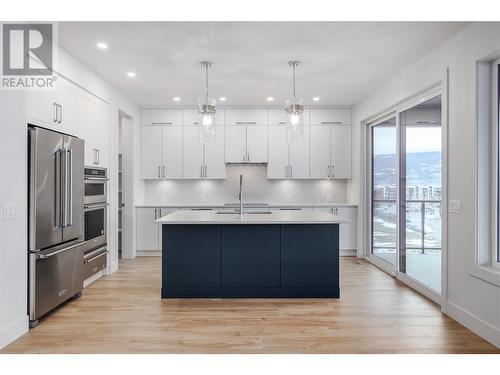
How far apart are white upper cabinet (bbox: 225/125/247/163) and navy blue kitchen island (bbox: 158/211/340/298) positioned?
9.23 ft

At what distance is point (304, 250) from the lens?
4.06m

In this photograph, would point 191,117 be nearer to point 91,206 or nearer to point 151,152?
point 151,152

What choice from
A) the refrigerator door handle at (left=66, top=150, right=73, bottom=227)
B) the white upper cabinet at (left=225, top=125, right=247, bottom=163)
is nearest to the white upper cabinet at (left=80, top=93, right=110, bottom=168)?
the refrigerator door handle at (left=66, top=150, right=73, bottom=227)

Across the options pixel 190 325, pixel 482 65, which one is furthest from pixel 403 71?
pixel 190 325

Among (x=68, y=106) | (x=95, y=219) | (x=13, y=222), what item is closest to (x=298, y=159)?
(x=95, y=219)

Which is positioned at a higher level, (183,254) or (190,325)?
(183,254)

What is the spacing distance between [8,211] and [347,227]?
5.07m

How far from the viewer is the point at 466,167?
325cm

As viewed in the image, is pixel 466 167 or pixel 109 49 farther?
pixel 109 49

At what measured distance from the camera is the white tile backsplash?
6.98 meters

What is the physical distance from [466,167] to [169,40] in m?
2.93

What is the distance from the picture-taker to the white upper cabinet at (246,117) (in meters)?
6.68

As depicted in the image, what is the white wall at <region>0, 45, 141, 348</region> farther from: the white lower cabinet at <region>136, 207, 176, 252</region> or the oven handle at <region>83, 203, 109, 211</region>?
the white lower cabinet at <region>136, 207, 176, 252</region>
